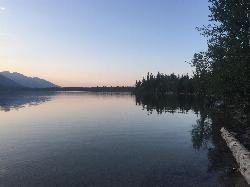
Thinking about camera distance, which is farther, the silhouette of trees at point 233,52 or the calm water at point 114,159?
the silhouette of trees at point 233,52

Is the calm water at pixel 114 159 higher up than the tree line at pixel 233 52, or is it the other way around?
the tree line at pixel 233 52

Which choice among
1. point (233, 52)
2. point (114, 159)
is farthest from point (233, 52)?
point (114, 159)

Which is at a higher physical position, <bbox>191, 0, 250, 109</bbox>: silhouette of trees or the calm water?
<bbox>191, 0, 250, 109</bbox>: silhouette of trees

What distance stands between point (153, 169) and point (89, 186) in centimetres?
492

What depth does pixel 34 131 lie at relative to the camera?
3709 centimetres

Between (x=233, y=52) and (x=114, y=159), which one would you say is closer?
(x=114, y=159)

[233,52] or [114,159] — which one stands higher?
[233,52]

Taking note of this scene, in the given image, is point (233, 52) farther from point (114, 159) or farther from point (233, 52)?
point (114, 159)

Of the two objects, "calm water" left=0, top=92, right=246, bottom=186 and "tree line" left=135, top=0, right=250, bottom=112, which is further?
"tree line" left=135, top=0, right=250, bottom=112

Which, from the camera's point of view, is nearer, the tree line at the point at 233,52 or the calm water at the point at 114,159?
the calm water at the point at 114,159

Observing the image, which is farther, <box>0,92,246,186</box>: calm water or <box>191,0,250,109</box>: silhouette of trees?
<box>191,0,250,109</box>: silhouette of trees

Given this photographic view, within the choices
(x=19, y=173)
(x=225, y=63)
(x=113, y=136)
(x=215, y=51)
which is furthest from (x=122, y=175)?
(x=215, y=51)

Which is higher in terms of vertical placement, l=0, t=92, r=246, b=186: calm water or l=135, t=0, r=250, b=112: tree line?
l=135, t=0, r=250, b=112: tree line

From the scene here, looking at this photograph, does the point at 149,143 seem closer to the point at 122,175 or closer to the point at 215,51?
the point at 122,175
